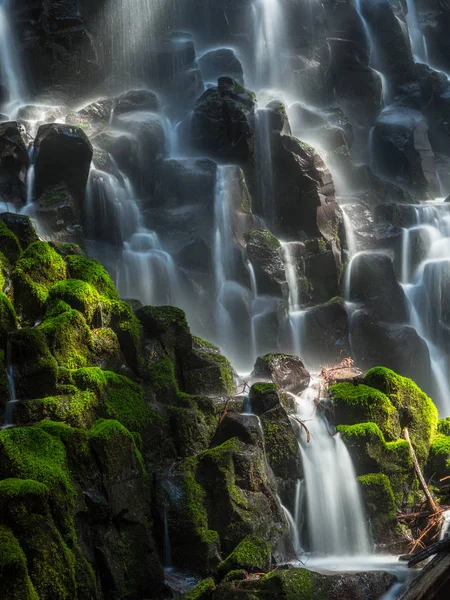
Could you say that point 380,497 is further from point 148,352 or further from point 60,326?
point 60,326

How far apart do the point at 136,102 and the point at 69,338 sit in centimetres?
1954

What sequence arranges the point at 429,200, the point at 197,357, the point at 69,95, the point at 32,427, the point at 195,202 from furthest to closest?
the point at 429,200, the point at 69,95, the point at 195,202, the point at 197,357, the point at 32,427

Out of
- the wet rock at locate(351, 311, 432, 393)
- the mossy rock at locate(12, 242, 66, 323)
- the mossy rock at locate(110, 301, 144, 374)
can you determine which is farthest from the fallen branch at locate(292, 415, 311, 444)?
the wet rock at locate(351, 311, 432, 393)

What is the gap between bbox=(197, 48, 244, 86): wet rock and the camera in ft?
111

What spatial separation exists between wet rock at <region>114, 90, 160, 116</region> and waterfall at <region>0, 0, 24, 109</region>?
423 centimetres

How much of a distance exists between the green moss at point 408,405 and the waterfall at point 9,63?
2046 centimetres

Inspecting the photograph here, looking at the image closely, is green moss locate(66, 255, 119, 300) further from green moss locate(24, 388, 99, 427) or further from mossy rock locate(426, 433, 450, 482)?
mossy rock locate(426, 433, 450, 482)

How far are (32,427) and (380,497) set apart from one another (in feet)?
22.8

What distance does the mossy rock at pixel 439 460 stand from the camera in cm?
1420

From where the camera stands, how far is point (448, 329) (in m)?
24.6

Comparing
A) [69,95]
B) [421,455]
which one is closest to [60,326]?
[421,455]

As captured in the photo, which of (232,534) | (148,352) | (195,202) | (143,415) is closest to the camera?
(232,534)

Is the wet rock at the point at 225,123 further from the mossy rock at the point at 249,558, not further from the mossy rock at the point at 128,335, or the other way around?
the mossy rock at the point at 249,558

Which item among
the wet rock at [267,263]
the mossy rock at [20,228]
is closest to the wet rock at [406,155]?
the wet rock at [267,263]
